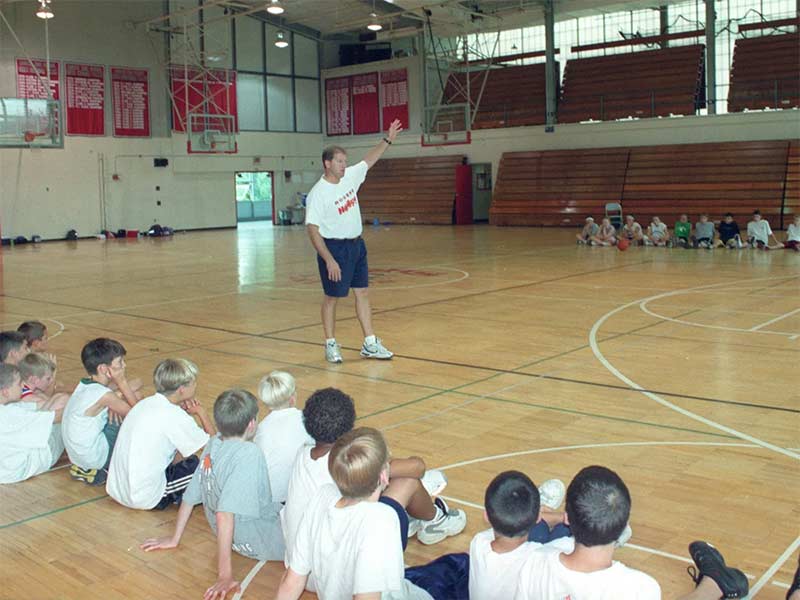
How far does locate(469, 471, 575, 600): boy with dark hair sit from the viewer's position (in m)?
2.69

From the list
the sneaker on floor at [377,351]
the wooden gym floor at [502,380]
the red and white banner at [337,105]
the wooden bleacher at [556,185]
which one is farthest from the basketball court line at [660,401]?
the red and white banner at [337,105]

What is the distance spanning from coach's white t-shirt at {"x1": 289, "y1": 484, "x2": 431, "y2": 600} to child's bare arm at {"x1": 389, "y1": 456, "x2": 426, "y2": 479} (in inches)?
25.3

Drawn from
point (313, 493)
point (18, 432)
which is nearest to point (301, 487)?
point (313, 493)

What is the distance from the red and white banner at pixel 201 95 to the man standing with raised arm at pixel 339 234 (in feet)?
73.7

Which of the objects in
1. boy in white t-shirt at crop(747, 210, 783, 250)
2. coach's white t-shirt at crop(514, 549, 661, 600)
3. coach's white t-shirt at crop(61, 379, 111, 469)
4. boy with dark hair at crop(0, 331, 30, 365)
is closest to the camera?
coach's white t-shirt at crop(514, 549, 661, 600)

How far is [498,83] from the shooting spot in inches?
1172

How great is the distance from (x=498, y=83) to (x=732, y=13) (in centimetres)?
779

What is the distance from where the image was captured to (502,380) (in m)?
6.61

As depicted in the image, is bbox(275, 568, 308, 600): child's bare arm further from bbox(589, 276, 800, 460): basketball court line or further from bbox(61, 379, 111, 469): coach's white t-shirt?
bbox(589, 276, 800, 460): basketball court line

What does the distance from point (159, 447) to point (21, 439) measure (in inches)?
41.8

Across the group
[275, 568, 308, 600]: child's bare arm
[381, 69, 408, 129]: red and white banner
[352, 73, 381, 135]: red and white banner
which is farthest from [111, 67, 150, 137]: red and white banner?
[275, 568, 308, 600]: child's bare arm

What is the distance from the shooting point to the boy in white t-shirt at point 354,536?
8.84 ft

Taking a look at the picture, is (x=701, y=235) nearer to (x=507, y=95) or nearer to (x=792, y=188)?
(x=792, y=188)

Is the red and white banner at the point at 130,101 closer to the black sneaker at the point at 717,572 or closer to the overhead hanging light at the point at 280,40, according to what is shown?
the overhead hanging light at the point at 280,40
